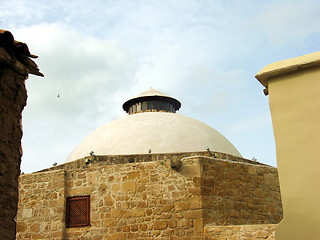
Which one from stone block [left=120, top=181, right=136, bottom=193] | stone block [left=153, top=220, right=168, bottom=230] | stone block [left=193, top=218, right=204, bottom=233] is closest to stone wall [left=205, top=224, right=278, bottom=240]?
stone block [left=193, top=218, right=204, bottom=233]

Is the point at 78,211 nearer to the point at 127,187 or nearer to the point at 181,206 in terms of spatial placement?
the point at 127,187

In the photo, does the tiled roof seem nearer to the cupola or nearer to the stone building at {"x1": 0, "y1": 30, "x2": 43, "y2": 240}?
the stone building at {"x1": 0, "y1": 30, "x2": 43, "y2": 240}

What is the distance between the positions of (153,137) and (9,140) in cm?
806

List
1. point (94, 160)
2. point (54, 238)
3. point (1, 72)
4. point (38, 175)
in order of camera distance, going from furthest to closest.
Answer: point (94, 160) < point (38, 175) < point (54, 238) < point (1, 72)

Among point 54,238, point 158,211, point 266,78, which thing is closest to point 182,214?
point 158,211

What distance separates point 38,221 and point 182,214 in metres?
3.39

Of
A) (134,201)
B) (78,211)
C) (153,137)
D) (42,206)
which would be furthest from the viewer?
(153,137)

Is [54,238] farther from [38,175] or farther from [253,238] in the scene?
[253,238]

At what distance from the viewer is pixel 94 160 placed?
11.3 metres

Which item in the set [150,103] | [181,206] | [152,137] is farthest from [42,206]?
[150,103]

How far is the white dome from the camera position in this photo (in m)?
12.3

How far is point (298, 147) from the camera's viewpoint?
4762mm

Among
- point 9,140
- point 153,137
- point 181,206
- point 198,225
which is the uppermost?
point 153,137

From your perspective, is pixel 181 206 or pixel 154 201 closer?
pixel 181 206
